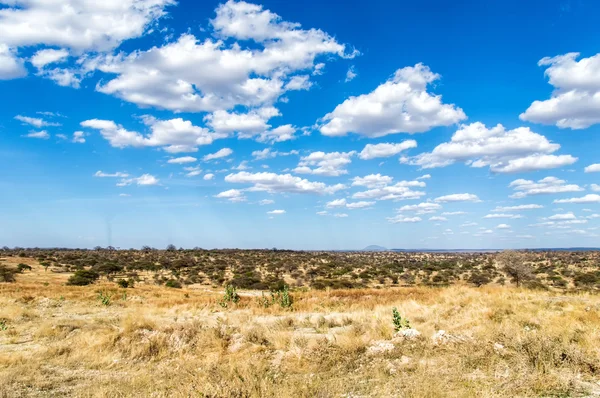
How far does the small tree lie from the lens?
30062mm

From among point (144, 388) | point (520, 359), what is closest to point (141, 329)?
point (144, 388)

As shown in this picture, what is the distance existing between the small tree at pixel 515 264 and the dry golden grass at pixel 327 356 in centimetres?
1304

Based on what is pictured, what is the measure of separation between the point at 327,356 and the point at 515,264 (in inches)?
1018

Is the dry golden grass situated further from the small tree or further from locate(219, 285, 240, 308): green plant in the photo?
the small tree

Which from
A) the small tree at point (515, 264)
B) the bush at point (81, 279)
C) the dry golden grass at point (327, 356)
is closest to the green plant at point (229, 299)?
the dry golden grass at point (327, 356)

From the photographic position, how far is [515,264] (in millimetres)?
30281

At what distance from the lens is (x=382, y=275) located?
58.2 m

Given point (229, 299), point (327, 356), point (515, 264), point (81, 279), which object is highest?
point (515, 264)

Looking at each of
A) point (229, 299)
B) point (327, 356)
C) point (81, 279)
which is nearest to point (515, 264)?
point (229, 299)

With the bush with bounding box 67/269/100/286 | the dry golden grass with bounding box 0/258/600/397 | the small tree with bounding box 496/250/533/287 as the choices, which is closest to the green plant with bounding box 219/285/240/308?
the dry golden grass with bounding box 0/258/600/397

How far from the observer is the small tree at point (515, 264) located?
30.1m

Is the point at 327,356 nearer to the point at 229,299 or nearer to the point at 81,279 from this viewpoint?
the point at 229,299

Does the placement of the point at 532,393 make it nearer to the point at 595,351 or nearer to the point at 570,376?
the point at 570,376

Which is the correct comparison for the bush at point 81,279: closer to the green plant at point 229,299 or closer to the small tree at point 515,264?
the green plant at point 229,299
